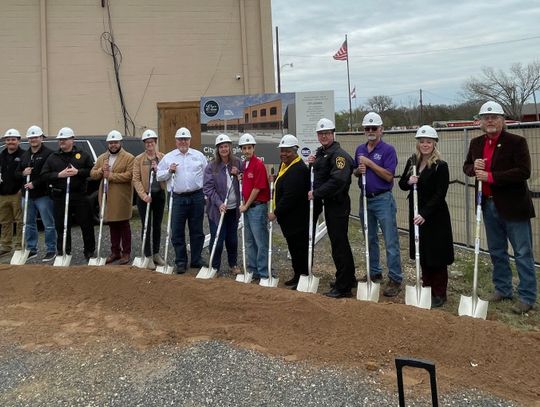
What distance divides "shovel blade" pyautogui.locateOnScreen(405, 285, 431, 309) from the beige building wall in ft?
37.4

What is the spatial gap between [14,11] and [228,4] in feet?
21.0

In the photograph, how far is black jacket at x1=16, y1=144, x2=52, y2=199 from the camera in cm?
809

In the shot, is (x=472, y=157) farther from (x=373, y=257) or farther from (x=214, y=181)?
(x=214, y=181)

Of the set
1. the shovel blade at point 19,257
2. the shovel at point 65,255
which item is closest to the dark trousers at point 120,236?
the shovel at point 65,255

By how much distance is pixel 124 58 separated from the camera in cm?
1537

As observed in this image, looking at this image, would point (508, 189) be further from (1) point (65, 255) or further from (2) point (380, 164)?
(1) point (65, 255)

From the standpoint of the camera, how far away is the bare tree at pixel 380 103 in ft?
234

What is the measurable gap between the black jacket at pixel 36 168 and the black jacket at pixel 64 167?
26 cm

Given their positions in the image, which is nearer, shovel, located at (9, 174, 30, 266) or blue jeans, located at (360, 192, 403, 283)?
blue jeans, located at (360, 192, 403, 283)

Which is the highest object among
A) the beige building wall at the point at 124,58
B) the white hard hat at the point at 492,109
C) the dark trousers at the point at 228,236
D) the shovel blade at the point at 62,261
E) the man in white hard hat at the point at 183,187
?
the beige building wall at the point at 124,58

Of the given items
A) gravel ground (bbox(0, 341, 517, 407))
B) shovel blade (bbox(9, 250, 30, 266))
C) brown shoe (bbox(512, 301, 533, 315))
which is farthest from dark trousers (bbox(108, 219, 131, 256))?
brown shoe (bbox(512, 301, 533, 315))

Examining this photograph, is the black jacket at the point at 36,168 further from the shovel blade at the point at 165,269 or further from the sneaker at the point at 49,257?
the shovel blade at the point at 165,269

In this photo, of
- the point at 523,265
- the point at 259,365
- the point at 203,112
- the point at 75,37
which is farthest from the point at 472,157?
the point at 75,37

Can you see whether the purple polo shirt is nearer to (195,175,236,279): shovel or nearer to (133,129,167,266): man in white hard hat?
(195,175,236,279): shovel
